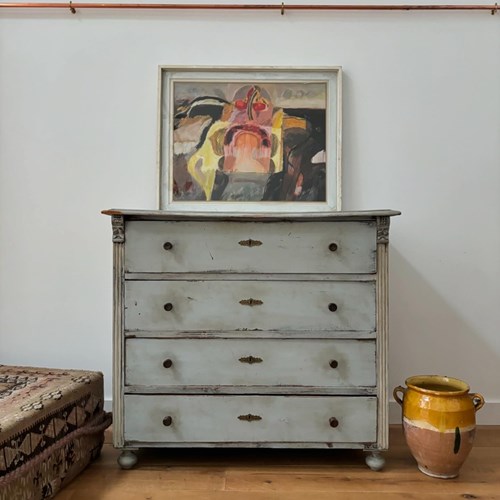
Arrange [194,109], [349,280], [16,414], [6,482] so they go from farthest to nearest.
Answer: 1. [194,109]
2. [349,280]
3. [16,414]
4. [6,482]

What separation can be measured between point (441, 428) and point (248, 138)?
153cm

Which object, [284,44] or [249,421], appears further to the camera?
[284,44]

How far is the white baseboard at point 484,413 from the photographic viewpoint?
240 centimetres

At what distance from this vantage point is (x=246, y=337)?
6.18ft

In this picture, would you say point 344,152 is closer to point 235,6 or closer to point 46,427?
point 235,6

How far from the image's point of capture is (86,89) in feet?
7.92

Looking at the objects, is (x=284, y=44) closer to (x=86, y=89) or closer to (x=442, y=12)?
(x=442, y=12)

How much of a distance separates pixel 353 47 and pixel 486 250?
1.20m

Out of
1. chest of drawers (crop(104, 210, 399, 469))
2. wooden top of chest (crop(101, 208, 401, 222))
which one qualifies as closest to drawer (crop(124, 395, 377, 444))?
chest of drawers (crop(104, 210, 399, 469))

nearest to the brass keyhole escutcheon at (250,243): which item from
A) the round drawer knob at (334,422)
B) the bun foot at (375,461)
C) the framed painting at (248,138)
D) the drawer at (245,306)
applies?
the drawer at (245,306)

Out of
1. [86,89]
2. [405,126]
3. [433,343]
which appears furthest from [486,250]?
[86,89]

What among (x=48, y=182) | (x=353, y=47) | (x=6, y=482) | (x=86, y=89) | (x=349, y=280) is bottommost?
(x=6, y=482)

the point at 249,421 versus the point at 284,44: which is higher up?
the point at 284,44

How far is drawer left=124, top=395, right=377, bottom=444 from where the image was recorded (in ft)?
6.16
